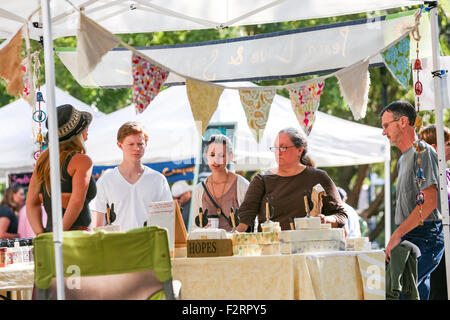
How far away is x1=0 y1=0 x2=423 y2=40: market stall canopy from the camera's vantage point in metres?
5.91

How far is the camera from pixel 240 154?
8695 mm

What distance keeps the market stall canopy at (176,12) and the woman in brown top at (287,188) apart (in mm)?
1157

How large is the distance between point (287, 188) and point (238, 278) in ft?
4.14

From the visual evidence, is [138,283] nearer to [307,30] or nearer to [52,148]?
[52,148]

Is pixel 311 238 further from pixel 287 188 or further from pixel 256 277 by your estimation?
pixel 287 188

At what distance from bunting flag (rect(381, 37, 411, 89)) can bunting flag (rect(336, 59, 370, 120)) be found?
0.17 meters

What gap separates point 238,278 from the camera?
4098 millimetres

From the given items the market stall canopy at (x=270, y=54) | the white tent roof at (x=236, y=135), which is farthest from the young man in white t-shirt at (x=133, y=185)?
the white tent roof at (x=236, y=135)

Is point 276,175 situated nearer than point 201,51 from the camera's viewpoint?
Yes

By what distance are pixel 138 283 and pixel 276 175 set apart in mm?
2004
